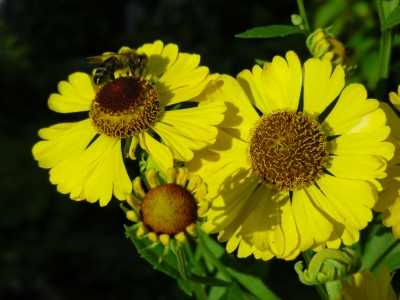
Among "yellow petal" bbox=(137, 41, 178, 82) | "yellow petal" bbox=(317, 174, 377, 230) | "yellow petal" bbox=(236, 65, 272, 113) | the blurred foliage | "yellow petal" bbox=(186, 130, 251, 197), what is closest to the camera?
"yellow petal" bbox=(317, 174, 377, 230)

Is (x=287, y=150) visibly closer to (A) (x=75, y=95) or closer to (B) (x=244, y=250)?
(B) (x=244, y=250)

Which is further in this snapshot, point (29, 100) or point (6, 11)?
point (6, 11)

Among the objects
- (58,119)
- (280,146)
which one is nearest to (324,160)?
(280,146)

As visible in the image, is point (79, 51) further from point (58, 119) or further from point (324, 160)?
point (324, 160)

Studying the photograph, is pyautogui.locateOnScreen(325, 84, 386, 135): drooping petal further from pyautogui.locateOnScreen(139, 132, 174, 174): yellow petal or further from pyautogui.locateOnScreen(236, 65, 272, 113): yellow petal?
pyautogui.locateOnScreen(139, 132, 174, 174): yellow petal

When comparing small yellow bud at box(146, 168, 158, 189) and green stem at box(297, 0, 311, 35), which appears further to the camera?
green stem at box(297, 0, 311, 35)

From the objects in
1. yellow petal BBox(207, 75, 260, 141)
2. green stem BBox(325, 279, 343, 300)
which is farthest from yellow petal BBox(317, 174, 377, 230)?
yellow petal BBox(207, 75, 260, 141)

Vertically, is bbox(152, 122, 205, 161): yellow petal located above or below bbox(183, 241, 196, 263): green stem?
above

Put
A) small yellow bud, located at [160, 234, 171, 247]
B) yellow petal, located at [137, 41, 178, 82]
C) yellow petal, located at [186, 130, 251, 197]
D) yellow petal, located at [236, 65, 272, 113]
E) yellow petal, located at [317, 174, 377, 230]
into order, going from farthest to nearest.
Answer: yellow petal, located at [137, 41, 178, 82] < yellow petal, located at [236, 65, 272, 113] < yellow petal, located at [186, 130, 251, 197] < yellow petal, located at [317, 174, 377, 230] < small yellow bud, located at [160, 234, 171, 247]
